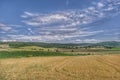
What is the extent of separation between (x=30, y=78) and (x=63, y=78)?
3037mm

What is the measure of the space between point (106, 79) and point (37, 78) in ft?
19.8

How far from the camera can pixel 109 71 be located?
90.7 feet

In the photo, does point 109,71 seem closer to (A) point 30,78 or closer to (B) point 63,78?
(B) point 63,78

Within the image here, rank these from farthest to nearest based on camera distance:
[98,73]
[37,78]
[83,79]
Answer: [98,73] < [37,78] < [83,79]

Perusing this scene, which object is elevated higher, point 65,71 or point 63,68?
point 63,68

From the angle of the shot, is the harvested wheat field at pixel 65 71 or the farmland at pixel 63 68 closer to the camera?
the harvested wheat field at pixel 65 71

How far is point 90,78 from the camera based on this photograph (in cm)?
2355

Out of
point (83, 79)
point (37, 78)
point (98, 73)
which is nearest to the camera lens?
point (83, 79)

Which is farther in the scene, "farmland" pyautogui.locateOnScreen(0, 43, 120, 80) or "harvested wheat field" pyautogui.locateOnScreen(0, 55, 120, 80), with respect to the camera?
"farmland" pyautogui.locateOnScreen(0, 43, 120, 80)

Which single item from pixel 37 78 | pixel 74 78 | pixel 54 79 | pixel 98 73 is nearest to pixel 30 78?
pixel 37 78

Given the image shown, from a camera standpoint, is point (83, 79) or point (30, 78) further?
point (30, 78)

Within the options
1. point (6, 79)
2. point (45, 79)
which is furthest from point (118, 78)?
point (6, 79)

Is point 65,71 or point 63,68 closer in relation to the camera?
point 65,71

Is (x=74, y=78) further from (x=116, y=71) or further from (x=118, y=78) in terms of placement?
(x=116, y=71)
